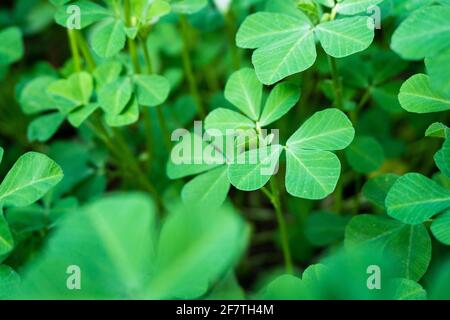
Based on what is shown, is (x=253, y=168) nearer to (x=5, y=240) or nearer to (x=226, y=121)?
(x=226, y=121)

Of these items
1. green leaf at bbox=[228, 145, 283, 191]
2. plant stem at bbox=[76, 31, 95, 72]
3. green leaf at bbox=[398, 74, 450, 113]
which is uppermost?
plant stem at bbox=[76, 31, 95, 72]

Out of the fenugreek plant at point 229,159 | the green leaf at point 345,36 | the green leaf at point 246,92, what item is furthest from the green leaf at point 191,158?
the green leaf at point 345,36

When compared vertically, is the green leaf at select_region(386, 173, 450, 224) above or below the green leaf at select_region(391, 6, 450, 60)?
below

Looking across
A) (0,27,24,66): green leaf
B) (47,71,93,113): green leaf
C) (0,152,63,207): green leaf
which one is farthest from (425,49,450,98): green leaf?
(0,27,24,66): green leaf

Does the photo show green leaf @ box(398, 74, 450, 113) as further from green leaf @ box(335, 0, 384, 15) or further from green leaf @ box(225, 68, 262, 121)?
green leaf @ box(225, 68, 262, 121)

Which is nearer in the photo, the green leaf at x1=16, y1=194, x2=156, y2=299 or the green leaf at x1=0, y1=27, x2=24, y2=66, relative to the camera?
the green leaf at x1=16, y1=194, x2=156, y2=299

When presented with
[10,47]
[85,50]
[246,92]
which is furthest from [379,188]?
Answer: [10,47]
